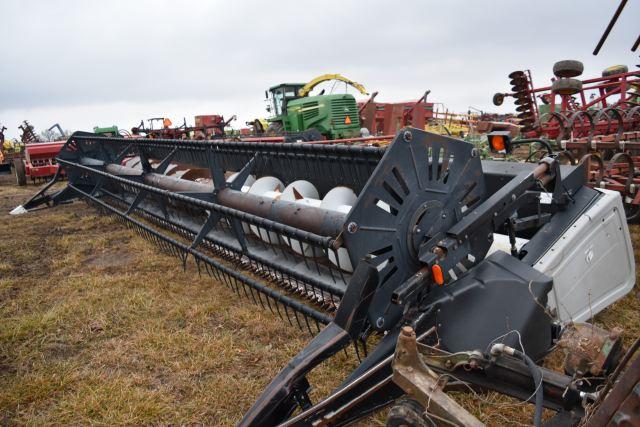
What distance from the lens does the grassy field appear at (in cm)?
220

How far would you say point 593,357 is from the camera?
3.99 feet

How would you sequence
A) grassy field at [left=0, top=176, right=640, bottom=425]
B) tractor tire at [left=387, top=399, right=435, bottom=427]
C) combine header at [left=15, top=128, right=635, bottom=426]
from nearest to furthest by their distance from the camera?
tractor tire at [left=387, top=399, right=435, bottom=427] < combine header at [left=15, top=128, right=635, bottom=426] < grassy field at [left=0, top=176, right=640, bottom=425]

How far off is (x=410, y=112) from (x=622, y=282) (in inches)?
421

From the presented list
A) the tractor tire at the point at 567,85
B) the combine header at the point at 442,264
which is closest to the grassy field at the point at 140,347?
the combine header at the point at 442,264

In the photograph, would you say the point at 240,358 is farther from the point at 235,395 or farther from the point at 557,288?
the point at 557,288

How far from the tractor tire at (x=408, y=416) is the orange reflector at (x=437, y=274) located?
0.47 metres

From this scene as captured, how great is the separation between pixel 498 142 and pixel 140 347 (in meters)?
2.55

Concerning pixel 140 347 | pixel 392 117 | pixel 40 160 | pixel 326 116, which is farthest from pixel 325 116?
pixel 140 347

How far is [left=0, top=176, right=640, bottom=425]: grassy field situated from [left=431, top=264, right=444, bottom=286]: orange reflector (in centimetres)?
51

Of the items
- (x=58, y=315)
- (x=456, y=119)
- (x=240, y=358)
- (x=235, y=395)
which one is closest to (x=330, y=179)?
(x=240, y=358)

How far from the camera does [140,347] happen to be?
2.78 meters

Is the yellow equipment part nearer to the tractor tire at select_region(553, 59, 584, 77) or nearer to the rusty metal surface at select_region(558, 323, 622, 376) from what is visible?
the tractor tire at select_region(553, 59, 584, 77)

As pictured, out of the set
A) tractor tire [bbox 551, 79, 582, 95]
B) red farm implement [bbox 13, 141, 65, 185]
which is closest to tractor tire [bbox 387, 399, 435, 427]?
tractor tire [bbox 551, 79, 582, 95]

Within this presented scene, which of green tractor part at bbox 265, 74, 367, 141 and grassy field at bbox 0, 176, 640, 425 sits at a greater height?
green tractor part at bbox 265, 74, 367, 141
